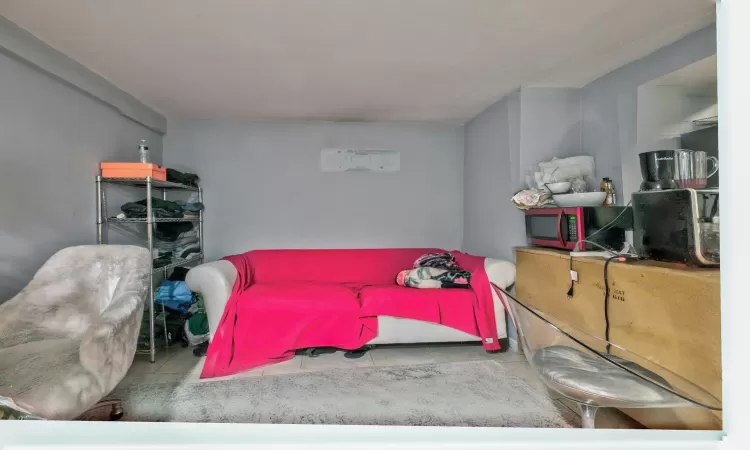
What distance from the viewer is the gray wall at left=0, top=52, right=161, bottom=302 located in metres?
1.53

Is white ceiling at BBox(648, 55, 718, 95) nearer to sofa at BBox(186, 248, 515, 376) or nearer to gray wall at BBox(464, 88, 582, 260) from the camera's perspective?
gray wall at BBox(464, 88, 582, 260)

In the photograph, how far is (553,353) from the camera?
1268mm

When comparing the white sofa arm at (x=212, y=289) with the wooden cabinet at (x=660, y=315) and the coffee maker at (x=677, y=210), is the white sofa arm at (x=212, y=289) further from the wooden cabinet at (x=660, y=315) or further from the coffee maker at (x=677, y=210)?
the coffee maker at (x=677, y=210)

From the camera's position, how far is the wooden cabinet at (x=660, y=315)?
3.91 feet

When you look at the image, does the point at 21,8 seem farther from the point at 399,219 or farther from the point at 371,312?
the point at 399,219

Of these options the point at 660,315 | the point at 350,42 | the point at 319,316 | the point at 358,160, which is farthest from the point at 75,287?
the point at 660,315

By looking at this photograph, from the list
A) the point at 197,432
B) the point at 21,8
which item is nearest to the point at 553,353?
the point at 197,432

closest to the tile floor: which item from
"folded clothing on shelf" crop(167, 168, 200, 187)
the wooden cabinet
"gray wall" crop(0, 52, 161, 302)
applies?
the wooden cabinet

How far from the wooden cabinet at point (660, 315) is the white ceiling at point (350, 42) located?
3.73 feet

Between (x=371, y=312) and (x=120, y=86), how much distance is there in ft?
7.60

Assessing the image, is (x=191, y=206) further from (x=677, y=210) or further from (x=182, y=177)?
(x=677, y=210)

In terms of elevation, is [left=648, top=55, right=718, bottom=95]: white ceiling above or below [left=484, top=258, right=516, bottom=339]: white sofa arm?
above

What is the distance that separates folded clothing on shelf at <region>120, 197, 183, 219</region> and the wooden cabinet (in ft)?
8.56

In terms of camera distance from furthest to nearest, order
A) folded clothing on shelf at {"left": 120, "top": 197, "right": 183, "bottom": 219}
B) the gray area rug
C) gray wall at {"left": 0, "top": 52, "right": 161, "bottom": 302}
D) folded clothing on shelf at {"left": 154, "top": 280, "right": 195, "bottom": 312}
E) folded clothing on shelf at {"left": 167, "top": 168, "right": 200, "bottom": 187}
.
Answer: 1. folded clothing on shelf at {"left": 167, "top": 168, "right": 200, "bottom": 187}
2. folded clothing on shelf at {"left": 154, "top": 280, "right": 195, "bottom": 312}
3. folded clothing on shelf at {"left": 120, "top": 197, "right": 183, "bottom": 219}
4. the gray area rug
5. gray wall at {"left": 0, "top": 52, "right": 161, "bottom": 302}
